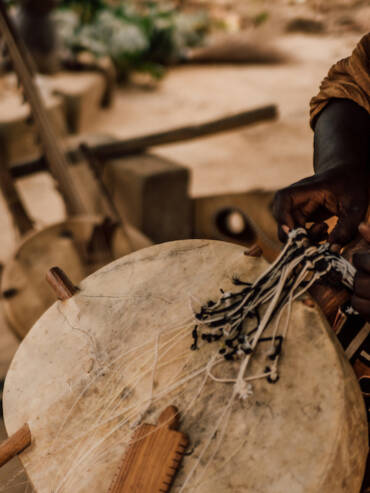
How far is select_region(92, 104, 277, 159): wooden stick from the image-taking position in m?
3.97

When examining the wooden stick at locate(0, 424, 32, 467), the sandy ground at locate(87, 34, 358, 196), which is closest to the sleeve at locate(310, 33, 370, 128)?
the wooden stick at locate(0, 424, 32, 467)

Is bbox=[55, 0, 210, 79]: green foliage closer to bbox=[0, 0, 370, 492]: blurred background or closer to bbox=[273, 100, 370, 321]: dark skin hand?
bbox=[0, 0, 370, 492]: blurred background

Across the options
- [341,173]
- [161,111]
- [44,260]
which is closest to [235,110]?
[161,111]

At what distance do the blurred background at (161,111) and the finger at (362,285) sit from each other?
96 cm

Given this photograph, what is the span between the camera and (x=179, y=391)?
1113 mm

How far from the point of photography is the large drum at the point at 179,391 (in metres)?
0.99

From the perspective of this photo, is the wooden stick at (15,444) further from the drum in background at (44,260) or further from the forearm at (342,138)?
the drum in background at (44,260)

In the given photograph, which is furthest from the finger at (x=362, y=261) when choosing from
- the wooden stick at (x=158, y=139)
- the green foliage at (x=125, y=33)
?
the green foliage at (x=125, y=33)

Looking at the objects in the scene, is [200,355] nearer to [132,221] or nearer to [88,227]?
[88,227]

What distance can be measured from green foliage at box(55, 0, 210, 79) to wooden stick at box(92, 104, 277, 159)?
5.53m

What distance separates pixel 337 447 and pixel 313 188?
589 mm

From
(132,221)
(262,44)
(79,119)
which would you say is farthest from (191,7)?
(132,221)

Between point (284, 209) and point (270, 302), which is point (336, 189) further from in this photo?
point (270, 302)

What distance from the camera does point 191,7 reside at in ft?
46.4
